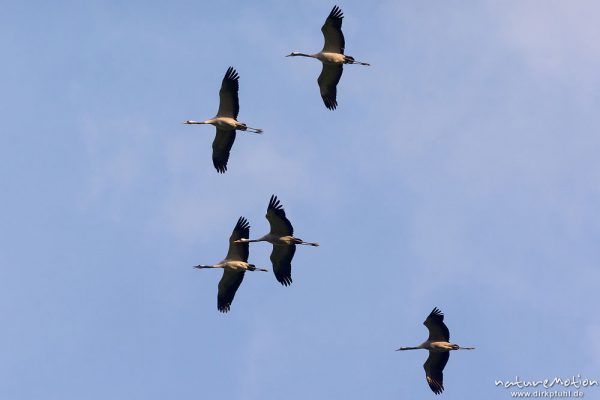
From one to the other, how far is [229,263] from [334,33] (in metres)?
8.66

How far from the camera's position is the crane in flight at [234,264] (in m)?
64.8

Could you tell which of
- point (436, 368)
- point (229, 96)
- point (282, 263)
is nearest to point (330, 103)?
point (229, 96)

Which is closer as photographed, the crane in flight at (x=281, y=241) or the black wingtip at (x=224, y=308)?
the crane in flight at (x=281, y=241)

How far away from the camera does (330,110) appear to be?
210 ft

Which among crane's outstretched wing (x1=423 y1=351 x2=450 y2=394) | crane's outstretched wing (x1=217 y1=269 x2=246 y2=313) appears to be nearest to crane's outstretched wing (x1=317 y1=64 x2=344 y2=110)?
crane's outstretched wing (x1=217 y1=269 x2=246 y2=313)

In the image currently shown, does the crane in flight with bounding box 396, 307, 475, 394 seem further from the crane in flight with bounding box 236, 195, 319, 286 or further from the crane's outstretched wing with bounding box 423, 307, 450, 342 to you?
the crane in flight with bounding box 236, 195, 319, 286

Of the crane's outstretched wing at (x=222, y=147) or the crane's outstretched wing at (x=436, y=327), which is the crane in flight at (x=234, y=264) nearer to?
the crane's outstretched wing at (x=222, y=147)

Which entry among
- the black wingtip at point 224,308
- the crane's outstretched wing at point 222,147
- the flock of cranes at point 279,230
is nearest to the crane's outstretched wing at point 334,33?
the flock of cranes at point 279,230

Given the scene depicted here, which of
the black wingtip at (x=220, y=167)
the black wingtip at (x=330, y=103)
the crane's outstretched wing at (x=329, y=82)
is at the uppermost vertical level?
the crane's outstretched wing at (x=329, y=82)

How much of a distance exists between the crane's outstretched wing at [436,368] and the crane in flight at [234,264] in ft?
23.4

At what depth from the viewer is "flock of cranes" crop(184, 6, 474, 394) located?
204 feet

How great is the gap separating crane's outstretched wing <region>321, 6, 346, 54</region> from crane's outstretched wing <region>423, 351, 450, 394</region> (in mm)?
10682

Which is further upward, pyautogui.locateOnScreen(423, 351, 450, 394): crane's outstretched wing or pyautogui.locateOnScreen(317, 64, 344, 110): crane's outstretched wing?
pyautogui.locateOnScreen(317, 64, 344, 110): crane's outstretched wing

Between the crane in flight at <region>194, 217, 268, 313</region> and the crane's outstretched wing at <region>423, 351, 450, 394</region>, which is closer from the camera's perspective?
the crane's outstretched wing at <region>423, 351, 450, 394</region>
